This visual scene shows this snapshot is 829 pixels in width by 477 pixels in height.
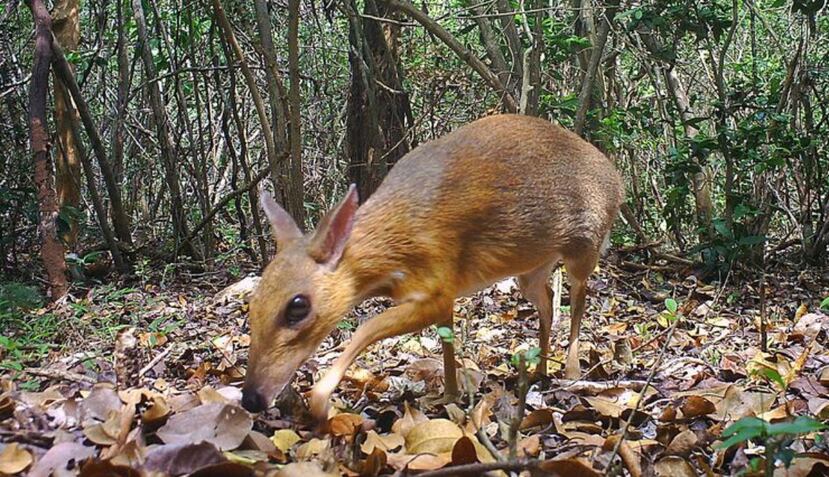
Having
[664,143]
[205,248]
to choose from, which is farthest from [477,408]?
[664,143]

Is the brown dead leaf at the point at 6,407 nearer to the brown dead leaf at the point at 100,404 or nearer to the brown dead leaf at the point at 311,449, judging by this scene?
the brown dead leaf at the point at 100,404

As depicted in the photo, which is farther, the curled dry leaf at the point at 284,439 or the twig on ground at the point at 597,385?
the twig on ground at the point at 597,385

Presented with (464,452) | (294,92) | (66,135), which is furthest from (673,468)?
(66,135)

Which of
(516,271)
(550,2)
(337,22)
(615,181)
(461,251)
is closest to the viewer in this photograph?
(461,251)

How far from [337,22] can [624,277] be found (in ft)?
19.4

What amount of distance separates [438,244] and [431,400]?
71 centimetres

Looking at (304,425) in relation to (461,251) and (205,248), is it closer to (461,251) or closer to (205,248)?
(461,251)

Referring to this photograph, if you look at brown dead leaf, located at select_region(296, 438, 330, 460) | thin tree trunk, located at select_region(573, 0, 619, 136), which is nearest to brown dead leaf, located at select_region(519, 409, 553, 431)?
brown dead leaf, located at select_region(296, 438, 330, 460)

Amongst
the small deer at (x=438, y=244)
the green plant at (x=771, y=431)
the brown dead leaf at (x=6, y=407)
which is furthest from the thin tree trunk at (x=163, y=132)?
the green plant at (x=771, y=431)

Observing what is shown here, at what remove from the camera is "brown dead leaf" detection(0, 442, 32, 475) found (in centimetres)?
245

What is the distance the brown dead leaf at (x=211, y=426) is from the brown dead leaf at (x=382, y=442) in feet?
1.24

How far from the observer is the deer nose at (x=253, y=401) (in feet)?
9.95

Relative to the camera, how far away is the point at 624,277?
7652 millimetres

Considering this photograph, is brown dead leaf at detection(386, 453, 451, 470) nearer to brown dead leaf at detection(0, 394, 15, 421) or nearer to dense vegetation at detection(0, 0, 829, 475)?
dense vegetation at detection(0, 0, 829, 475)
